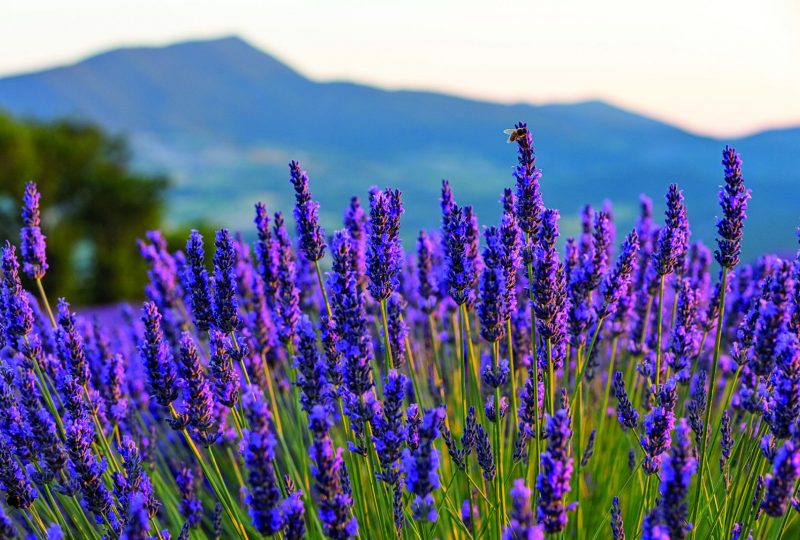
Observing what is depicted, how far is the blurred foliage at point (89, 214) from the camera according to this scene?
18688mm

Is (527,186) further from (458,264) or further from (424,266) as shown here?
(424,266)

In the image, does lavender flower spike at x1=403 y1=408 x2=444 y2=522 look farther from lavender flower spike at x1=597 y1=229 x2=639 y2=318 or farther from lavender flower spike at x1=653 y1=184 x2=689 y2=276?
lavender flower spike at x1=653 y1=184 x2=689 y2=276

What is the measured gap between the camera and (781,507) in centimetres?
179

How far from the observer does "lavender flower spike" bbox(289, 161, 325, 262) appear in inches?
101

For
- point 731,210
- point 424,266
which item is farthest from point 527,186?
point 424,266

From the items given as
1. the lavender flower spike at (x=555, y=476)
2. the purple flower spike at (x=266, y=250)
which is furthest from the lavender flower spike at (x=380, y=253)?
the lavender flower spike at (x=555, y=476)

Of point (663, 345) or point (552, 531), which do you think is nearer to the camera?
point (552, 531)

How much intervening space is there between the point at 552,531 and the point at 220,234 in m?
1.60

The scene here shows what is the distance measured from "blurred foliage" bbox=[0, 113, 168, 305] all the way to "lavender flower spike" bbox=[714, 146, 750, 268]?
19.0 m

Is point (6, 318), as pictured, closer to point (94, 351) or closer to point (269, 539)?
point (94, 351)

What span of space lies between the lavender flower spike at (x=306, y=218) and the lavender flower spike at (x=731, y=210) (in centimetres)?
152

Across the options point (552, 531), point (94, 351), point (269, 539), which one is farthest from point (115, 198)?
point (552, 531)

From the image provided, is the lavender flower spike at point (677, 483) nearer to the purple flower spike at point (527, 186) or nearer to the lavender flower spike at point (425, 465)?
the lavender flower spike at point (425, 465)

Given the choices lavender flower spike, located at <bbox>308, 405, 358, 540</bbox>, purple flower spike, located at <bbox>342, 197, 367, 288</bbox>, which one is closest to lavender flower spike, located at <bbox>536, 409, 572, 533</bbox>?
lavender flower spike, located at <bbox>308, 405, 358, 540</bbox>
